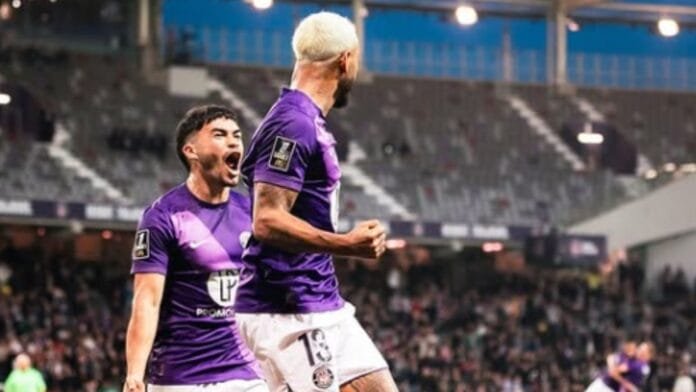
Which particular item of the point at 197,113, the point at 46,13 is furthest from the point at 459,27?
the point at 197,113

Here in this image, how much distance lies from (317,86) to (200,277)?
1207mm

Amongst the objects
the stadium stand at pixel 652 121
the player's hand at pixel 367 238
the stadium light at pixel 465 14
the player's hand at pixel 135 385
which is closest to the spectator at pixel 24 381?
the player's hand at pixel 135 385

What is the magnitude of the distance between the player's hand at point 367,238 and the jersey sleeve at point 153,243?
1.43 metres

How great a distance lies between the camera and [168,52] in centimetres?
3756

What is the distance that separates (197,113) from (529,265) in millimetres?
29451

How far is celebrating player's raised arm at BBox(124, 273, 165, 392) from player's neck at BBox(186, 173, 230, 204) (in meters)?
0.39

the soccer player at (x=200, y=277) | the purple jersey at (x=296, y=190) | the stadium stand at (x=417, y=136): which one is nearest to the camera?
the purple jersey at (x=296, y=190)

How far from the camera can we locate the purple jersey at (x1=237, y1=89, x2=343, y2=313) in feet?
20.6

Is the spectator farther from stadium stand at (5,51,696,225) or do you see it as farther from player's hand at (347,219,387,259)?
player's hand at (347,219,387,259)

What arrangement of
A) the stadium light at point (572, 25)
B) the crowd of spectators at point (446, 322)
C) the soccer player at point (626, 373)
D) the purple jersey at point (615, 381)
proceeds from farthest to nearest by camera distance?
the stadium light at point (572, 25)
the crowd of spectators at point (446, 322)
the purple jersey at point (615, 381)
the soccer player at point (626, 373)

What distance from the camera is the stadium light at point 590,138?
39.4m

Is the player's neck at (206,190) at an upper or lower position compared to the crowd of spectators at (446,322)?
upper

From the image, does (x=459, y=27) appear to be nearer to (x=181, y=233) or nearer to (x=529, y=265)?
(x=529, y=265)

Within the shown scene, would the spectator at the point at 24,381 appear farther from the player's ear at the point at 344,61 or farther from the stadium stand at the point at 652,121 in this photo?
the stadium stand at the point at 652,121
